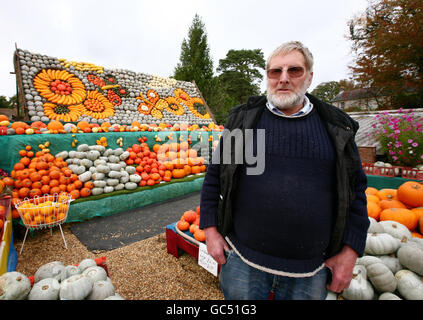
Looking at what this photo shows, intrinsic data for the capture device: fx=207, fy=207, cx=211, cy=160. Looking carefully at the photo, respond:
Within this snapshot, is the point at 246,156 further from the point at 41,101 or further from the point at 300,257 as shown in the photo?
the point at 41,101

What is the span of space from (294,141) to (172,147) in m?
5.15

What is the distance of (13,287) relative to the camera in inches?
46.9

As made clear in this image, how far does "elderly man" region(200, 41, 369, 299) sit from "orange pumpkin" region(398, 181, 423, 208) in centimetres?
215

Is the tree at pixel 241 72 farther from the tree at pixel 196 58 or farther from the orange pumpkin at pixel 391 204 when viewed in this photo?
the orange pumpkin at pixel 391 204

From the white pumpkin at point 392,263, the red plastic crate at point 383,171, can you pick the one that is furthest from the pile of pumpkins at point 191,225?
the red plastic crate at point 383,171

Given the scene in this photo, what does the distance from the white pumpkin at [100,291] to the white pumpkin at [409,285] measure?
215cm

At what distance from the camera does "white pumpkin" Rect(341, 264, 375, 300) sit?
1.58 m

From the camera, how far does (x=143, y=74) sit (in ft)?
30.8

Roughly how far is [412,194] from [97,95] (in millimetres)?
8662

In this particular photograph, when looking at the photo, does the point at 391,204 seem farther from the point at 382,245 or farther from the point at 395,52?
the point at 395,52

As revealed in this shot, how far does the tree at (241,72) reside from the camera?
29.8 m

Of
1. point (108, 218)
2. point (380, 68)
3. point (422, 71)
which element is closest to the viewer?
point (108, 218)
